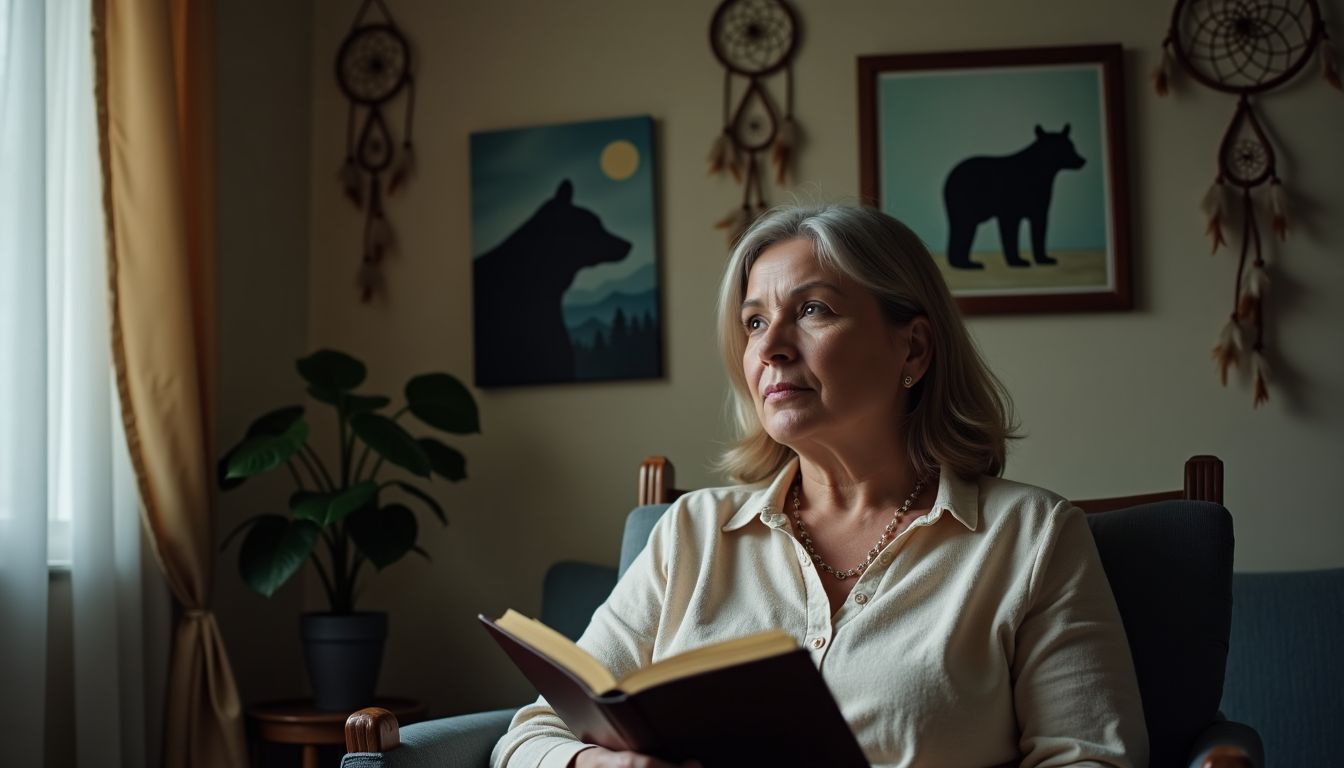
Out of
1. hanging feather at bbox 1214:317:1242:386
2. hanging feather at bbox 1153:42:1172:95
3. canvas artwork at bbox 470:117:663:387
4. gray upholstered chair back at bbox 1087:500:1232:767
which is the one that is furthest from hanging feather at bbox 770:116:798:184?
gray upholstered chair back at bbox 1087:500:1232:767

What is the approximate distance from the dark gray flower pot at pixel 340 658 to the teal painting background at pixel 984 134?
1.43 metres

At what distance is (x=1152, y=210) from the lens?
2.63 meters

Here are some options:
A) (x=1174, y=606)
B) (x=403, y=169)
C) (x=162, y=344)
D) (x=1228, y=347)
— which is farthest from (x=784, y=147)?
(x=1174, y=606)

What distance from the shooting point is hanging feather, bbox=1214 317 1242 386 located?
99.3 inches

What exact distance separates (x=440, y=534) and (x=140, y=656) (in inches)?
31.8

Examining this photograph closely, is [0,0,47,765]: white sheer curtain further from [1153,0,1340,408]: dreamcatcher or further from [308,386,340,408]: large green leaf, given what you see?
[1153,0,1340,408]: dreamcatcher

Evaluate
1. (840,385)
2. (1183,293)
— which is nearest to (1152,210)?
(1183,293)

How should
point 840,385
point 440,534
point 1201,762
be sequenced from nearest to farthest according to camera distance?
point 1201,762
point 840,385
point 440,534

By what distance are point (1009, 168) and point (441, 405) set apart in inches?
52.7

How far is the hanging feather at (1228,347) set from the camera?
2.52 m

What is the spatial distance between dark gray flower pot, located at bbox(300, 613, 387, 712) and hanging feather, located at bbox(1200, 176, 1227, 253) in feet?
6.30

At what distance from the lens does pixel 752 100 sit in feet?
9.17

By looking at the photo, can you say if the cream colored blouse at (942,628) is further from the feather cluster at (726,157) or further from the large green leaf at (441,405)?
the feather cluster at (726,157)

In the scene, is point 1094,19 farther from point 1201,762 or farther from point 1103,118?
point 1201,762
